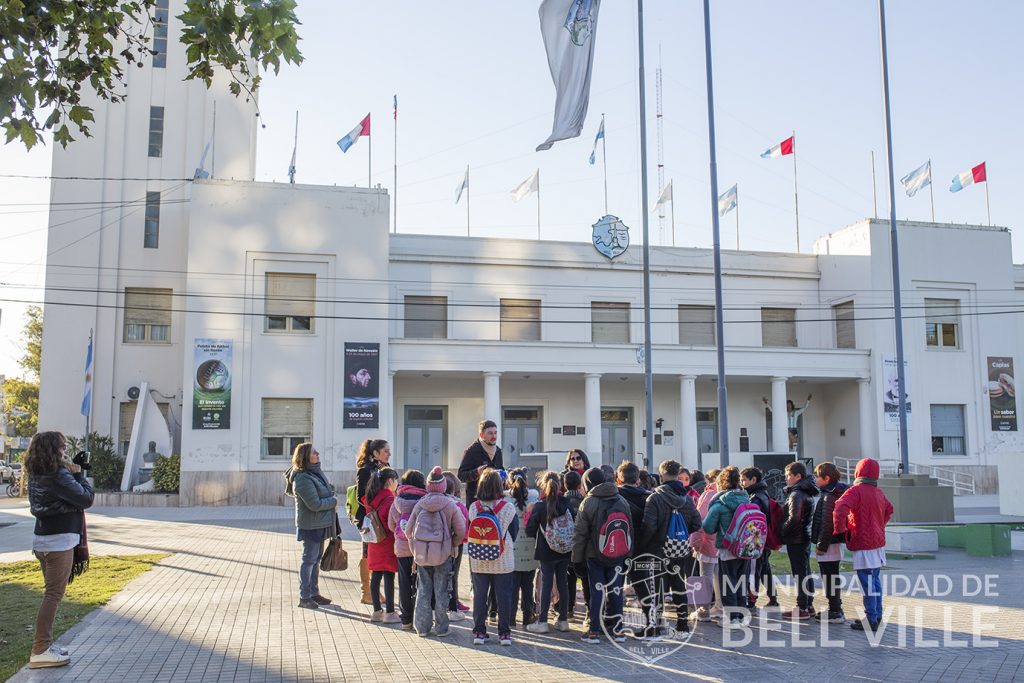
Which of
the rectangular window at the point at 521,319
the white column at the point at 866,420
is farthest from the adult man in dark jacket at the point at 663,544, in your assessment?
the white column at the point at 866,420

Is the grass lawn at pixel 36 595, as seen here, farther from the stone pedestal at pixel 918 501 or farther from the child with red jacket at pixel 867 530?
the stone pedestal at pixel 918 501

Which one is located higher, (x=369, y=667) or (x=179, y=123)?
(x=179, y=123)

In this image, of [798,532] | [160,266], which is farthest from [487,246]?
[798,532]

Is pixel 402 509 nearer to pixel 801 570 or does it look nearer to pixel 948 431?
pixel 801 570

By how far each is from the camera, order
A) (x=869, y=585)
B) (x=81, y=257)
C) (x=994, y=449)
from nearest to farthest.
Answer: (x=869, y=585) → (x=81, y=257) → (x=994, y=449)

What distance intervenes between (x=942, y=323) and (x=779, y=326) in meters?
6.12

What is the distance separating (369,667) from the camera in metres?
7.29

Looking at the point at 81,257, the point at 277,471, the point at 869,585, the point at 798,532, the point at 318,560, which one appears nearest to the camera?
the point at 869,585

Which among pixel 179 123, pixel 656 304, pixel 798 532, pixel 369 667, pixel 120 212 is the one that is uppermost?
pixel 179 123

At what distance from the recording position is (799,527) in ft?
30.5

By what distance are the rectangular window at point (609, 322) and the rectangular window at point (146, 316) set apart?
14939 millimetres

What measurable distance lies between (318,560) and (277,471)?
698 inches

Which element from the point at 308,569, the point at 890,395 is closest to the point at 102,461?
the point at 308,569

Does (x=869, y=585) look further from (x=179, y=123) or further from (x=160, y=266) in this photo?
(x=179, y=123)
